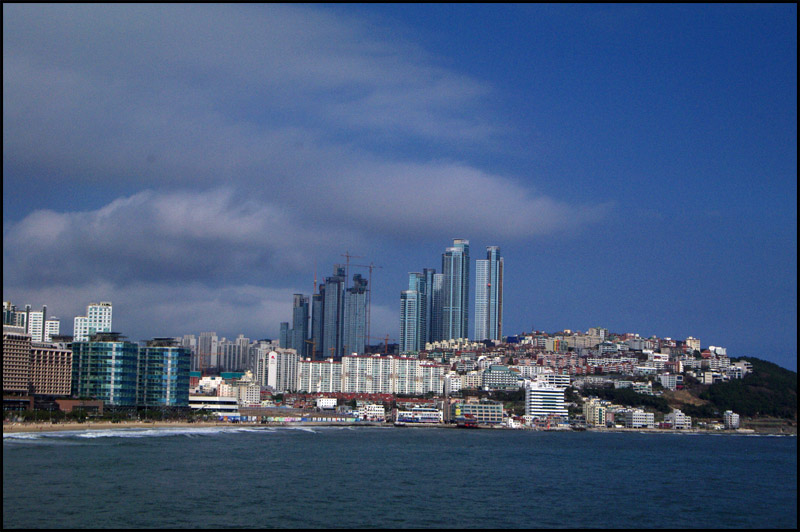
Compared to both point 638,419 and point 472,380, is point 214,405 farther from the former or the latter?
point 472,380

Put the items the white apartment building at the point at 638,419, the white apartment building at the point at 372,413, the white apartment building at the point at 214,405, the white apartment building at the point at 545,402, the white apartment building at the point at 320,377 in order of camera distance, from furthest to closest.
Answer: the white apartment building at the point at 320,377
the white apartment building at the point at 372,413
the white apartment building at the point at 545,402
the white apartment building at the point at 638,419
the white apartment building at the point at 214,405

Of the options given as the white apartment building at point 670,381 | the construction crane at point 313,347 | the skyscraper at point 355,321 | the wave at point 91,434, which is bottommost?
the wave at point 91,434

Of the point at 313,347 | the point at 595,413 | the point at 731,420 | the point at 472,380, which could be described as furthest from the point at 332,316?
the point at 731,420

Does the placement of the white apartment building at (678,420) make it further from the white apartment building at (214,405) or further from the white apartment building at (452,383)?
the white apartment building at (214,405)

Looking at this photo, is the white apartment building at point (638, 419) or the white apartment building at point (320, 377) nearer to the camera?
the white apartment building at point (638, 419)

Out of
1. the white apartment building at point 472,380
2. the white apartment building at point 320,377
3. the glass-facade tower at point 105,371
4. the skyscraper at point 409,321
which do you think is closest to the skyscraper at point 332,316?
A: the skyscraper at point 409,321

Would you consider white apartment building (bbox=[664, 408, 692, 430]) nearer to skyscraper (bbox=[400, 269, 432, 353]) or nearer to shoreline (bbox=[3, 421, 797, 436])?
shoreline (bbox=[3, 421, 797, 436])
